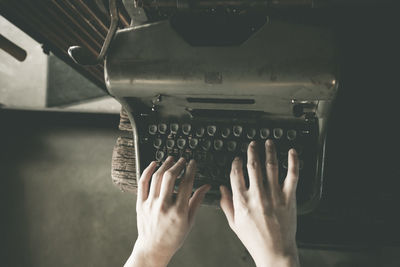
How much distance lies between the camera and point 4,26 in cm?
281

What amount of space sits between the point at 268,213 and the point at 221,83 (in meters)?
0.43

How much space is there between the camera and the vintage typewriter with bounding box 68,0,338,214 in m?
0.81

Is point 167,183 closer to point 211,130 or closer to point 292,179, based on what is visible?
point 211,130

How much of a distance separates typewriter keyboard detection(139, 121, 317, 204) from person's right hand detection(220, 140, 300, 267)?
135 millimetres

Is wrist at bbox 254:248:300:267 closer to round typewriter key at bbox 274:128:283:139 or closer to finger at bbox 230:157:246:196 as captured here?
finger at bbox 230:157:246:196

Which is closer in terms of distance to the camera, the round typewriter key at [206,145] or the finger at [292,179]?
the finger at [292,179]

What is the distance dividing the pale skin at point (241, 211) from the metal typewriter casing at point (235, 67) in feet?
0.69

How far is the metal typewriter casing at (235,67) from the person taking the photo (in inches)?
31.5

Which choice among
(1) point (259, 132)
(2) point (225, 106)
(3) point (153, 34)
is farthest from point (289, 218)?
(3) point (153, 34)

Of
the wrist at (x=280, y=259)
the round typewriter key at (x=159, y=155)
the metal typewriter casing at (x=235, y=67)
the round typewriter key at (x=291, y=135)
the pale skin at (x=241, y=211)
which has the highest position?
the metal typewriter casing at (x=235, y=67)

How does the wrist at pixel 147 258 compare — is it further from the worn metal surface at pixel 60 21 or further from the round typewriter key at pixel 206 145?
the worn metal surface at pixel 60 21

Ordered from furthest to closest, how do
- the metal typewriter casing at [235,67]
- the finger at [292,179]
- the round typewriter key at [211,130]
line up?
the round typewriter key at [211,130], the finger at [292,179], the metal typewriter casing at [235,67]

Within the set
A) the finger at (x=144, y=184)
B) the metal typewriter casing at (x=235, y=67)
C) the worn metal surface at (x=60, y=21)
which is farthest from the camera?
the worn metal surface at (x=60, y=21)

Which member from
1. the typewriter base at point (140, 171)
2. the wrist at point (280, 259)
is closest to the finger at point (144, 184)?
the typewriter base at point (140, 171)
